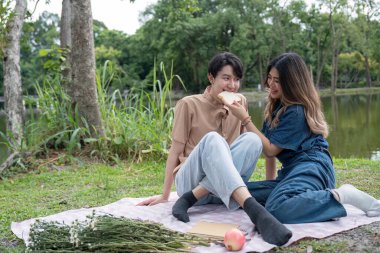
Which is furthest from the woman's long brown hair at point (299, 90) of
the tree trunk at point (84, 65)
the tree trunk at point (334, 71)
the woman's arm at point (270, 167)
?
the tree trunk at point (334, 71)

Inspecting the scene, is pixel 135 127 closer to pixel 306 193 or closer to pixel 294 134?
pixel 294 134

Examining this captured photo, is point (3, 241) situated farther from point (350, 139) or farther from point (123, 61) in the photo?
point (123, 61)

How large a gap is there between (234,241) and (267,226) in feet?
0.54

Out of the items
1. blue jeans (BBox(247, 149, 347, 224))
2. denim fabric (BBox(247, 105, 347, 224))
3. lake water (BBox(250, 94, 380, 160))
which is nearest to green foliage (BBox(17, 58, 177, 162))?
denim fabric (BBox(247, 105, 347, 224))

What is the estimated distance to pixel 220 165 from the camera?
222 cm

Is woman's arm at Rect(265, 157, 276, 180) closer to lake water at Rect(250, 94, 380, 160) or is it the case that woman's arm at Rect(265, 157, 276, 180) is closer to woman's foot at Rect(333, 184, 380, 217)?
woman's foot at Rect(333, 184, 380, 217)

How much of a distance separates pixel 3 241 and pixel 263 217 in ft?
4.66

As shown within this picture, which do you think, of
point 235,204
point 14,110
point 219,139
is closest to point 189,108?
point 219,139

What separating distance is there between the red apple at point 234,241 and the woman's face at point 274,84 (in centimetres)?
87

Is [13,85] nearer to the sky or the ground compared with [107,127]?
nearer to the sky

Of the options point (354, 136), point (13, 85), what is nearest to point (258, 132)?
point (13, 85)

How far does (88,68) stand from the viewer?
5.20 metres

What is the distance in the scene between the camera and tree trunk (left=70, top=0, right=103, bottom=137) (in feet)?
17.0

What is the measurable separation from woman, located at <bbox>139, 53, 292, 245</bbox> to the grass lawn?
86 cm
